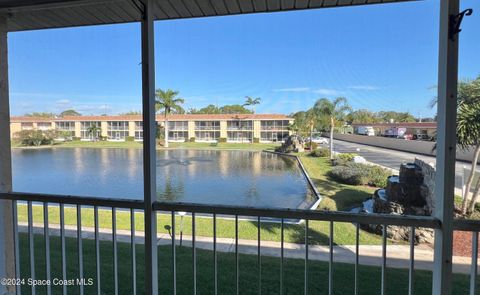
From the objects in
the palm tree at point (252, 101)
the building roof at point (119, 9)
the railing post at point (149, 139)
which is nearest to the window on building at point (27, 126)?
the building roof at point (119, 9)

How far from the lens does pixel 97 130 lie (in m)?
2.24

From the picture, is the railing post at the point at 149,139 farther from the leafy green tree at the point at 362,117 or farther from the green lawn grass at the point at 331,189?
the green lawn grass at the point at 331,189

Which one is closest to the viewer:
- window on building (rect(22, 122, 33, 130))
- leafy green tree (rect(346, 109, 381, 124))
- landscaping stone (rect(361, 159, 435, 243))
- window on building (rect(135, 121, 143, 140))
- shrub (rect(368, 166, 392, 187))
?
window on building (rect(135, 121, 143, 140))

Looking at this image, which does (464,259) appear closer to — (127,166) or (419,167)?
(419,167)

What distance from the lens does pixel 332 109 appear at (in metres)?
3.78

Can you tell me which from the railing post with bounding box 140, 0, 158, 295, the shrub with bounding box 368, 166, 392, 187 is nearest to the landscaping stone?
the shrub with bounding box 368, 166, 392, 187

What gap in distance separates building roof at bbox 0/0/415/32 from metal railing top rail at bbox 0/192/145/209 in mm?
1181

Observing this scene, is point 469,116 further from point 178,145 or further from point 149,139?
point 178,145

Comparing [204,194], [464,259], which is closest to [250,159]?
[204,194]

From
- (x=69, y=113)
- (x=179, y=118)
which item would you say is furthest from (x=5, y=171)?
(x=179, y=118)

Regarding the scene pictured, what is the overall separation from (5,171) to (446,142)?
2.75 meters

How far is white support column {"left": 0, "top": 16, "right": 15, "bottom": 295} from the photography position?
6.65 feet

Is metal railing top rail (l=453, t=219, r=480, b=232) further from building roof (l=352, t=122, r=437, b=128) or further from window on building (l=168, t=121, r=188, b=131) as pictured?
window on building (l=168, t=121, r=188, b=131)

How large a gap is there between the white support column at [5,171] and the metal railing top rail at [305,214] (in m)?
1.22
